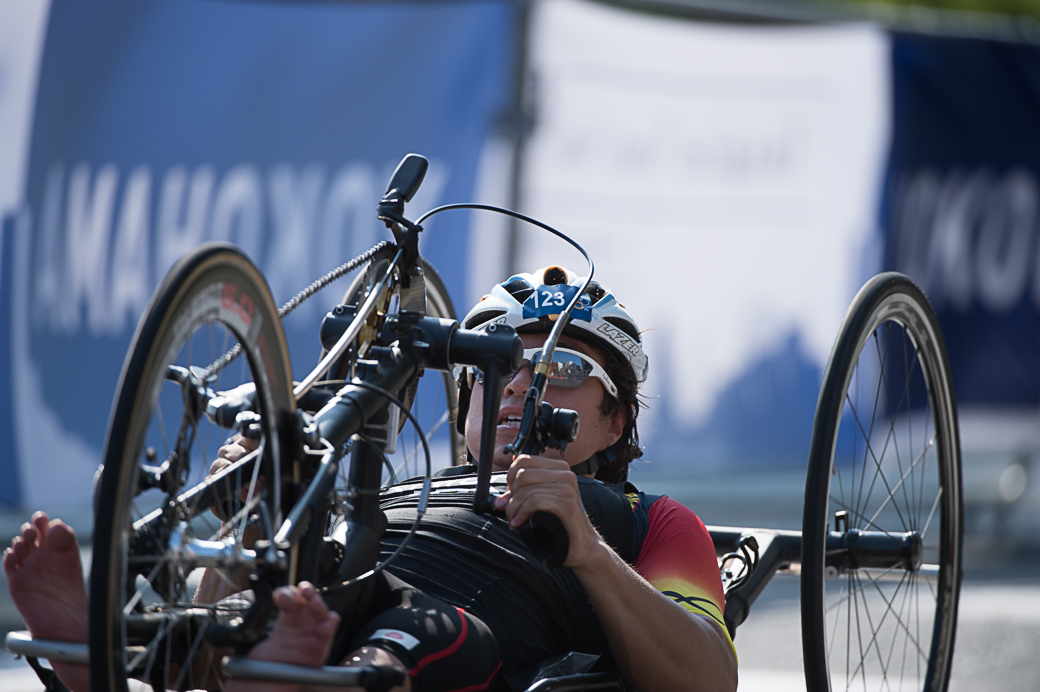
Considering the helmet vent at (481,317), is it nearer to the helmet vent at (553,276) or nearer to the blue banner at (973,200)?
the helmet vent at (553,276)

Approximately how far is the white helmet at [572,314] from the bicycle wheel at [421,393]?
0.61 feet

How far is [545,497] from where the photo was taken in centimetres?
228

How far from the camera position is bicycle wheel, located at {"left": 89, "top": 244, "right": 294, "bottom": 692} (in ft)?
5.66

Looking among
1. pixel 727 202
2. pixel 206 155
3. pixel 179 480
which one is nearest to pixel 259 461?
pixel 179 480

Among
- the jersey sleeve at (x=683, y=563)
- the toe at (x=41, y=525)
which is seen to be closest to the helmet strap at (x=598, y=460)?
the jersey sleeve at (x=683, y=563)

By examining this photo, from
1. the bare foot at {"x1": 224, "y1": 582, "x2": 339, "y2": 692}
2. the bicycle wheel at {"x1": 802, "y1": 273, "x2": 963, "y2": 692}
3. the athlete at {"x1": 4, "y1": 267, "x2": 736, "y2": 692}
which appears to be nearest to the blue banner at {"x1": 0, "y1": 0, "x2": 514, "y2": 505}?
the athlete at {"x1": 4, "y1": 267, "x2": 736, "y2": 692}

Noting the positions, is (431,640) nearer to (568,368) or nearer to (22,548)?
(22,548)

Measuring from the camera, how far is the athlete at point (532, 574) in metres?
2.03

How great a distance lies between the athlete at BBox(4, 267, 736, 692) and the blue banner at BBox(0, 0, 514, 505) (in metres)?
3.37

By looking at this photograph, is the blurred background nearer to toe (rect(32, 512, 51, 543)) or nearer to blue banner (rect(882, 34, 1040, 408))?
blue banner (rect(882, 34, 1040, 408))

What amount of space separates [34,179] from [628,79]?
3.52 meters

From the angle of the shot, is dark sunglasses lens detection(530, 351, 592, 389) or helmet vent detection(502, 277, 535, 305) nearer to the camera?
dark sunglasses lens detection(530, 351, 592, 389)

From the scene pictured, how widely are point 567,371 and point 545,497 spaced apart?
0.78 metres

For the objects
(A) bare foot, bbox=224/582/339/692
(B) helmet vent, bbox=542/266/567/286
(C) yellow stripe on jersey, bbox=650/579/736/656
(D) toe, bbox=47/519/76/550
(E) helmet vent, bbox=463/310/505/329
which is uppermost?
(B) helmet vent, bbox=542/266/567/286
